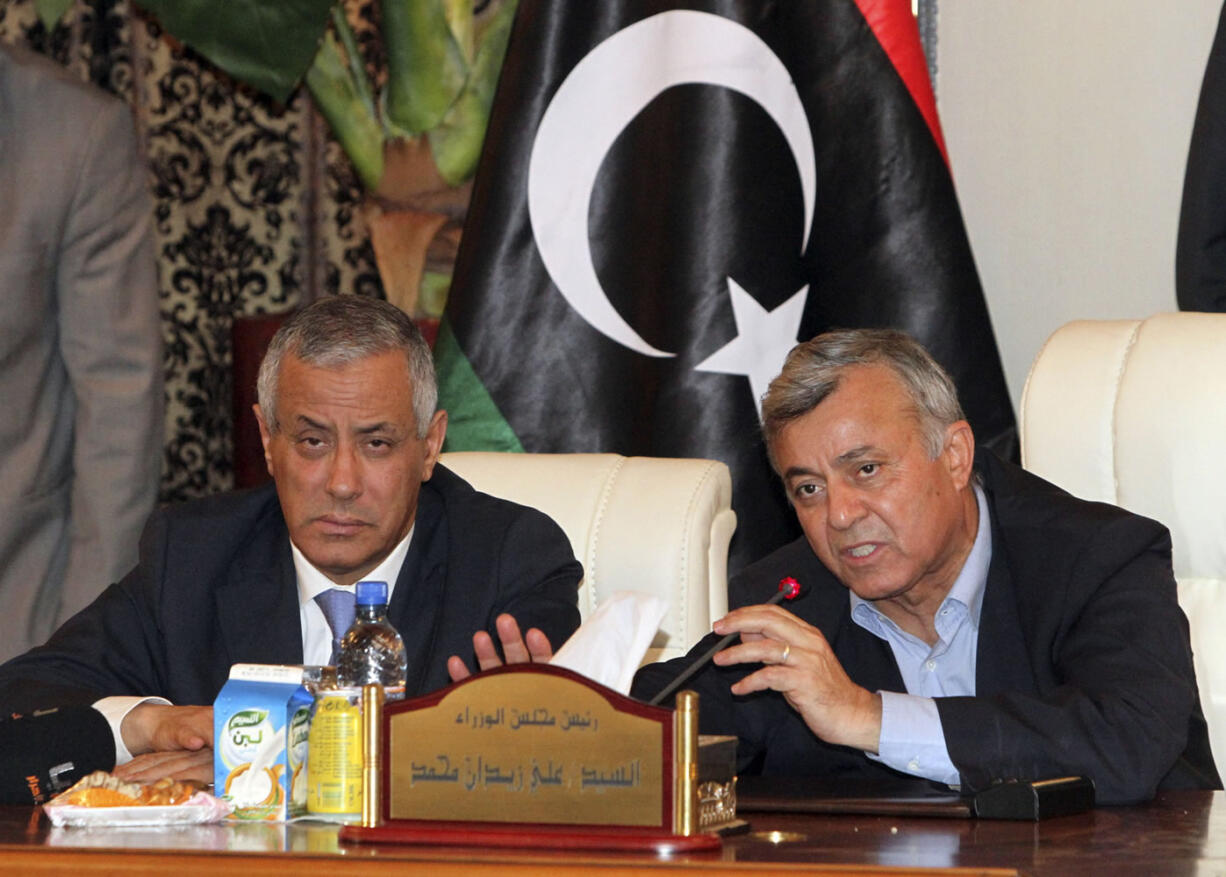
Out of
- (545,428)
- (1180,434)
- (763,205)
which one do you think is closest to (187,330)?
(545,428)

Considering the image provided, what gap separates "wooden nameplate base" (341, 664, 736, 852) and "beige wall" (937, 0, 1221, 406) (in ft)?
8.05

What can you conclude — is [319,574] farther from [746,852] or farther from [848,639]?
[746,852]

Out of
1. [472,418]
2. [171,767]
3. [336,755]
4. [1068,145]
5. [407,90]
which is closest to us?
[336,755]

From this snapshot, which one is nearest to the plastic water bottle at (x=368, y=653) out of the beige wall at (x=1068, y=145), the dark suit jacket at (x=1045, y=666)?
the dark suit jacket at (x=1045, y=666)

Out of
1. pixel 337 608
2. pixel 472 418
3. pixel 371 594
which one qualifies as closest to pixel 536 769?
pixel 371 594

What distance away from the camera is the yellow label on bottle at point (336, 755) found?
66.5 inches

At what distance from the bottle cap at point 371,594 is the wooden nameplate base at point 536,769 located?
22 cm

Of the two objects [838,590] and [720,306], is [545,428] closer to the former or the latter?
[720,306]

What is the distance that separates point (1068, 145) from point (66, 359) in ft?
7.17

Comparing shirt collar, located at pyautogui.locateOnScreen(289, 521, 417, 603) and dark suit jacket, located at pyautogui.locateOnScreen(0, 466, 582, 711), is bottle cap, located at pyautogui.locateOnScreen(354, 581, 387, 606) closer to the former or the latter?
dark suit jacket, located at pyautogui.locateOnScreen(0, 466, 582, 711)

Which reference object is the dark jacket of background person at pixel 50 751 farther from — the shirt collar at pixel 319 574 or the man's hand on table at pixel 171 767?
the shirt collar at pixel 319 574

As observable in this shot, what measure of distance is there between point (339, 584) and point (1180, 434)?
1.30m

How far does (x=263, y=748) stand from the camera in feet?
5.75

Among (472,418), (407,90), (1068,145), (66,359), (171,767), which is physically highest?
(407,90)
